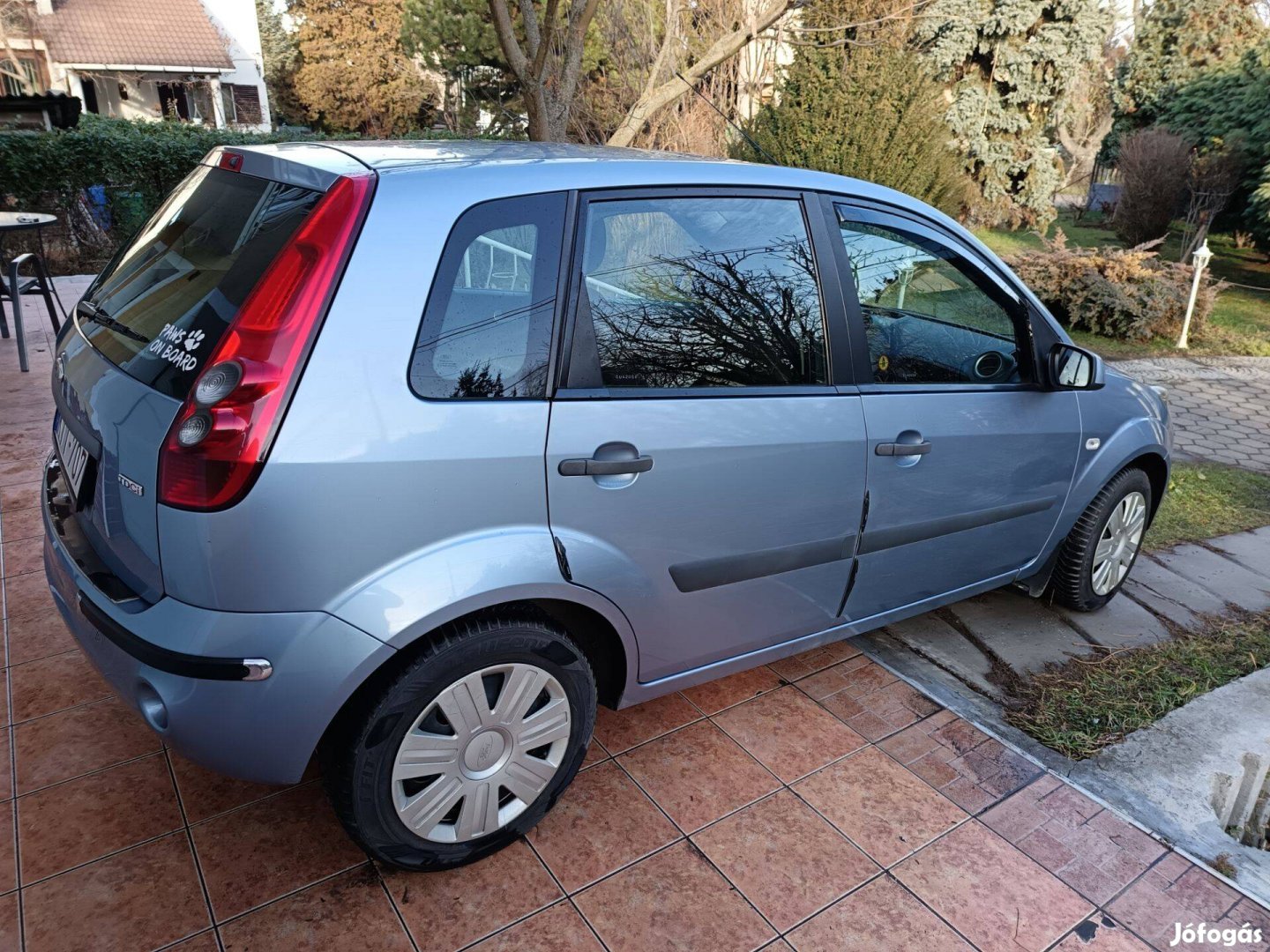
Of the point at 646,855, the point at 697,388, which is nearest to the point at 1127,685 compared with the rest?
the point at 646,855

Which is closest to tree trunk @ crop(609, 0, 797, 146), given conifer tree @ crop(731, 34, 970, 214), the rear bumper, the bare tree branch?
the bare tree branch

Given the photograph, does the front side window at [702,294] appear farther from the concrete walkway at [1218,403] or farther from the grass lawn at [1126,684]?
the concrete walkway at [1218,403]

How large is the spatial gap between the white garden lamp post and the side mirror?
7833 millimetres

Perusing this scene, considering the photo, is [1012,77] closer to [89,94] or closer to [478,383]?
[478,383]

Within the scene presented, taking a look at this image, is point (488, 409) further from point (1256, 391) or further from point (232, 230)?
point (1256, 391)

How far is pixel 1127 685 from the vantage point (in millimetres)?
3385

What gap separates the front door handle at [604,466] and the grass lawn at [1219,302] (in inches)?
288

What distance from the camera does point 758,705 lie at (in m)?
3.07

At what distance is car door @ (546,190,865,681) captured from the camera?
2188mm

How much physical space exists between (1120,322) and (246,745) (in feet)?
35.3

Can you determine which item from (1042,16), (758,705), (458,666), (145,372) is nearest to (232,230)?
(145,372)

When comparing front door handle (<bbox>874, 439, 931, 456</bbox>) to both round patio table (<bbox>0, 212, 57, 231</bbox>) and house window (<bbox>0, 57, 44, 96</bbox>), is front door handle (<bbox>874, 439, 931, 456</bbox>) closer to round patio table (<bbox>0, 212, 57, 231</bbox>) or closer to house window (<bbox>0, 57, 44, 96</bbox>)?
round patio table (<bbox>0, 212, 57, 231</bbox>)

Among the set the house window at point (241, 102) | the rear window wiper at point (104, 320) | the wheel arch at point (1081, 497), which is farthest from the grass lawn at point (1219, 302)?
the house window at point (241, 102)

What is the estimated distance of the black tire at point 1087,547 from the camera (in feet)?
11.9
